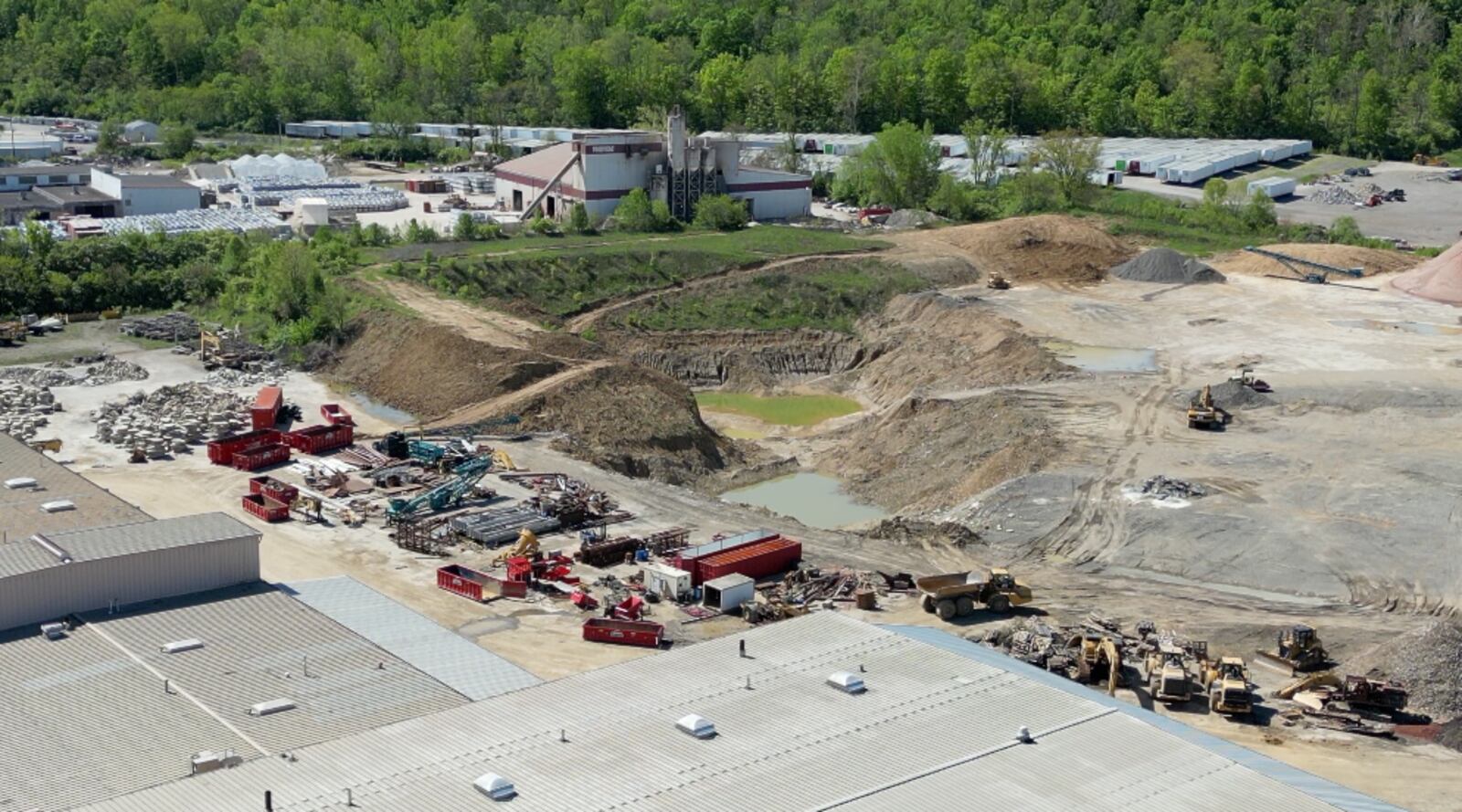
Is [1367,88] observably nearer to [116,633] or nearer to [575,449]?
[575,449]

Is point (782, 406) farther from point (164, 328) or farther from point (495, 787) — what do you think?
point (495, 787)

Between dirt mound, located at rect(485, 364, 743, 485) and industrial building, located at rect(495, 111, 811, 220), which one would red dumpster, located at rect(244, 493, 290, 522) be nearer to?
dirt mound, located at rect(485, 364, 743, 485)

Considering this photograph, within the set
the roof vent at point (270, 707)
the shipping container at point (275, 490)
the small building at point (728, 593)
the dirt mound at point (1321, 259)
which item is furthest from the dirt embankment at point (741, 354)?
the roof vent at point (270, 707)

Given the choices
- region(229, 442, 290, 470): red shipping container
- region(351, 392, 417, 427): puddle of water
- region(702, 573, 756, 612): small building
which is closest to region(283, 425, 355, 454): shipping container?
region(229, 442, 290, 470): red shipping container

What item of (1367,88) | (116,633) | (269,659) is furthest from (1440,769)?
(1367,88)

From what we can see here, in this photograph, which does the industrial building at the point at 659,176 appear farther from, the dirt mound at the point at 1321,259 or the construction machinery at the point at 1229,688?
the construction machinery at the point at 1229,688
